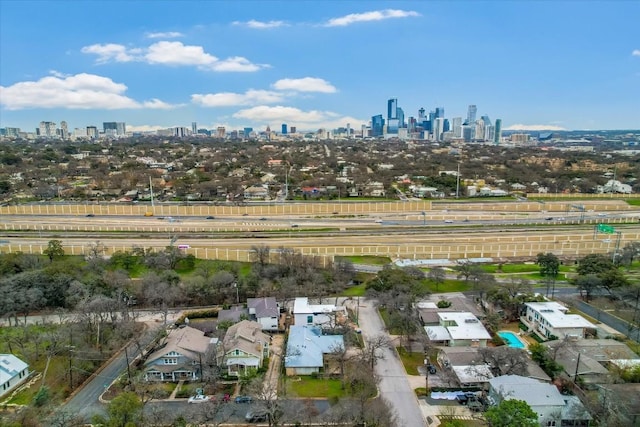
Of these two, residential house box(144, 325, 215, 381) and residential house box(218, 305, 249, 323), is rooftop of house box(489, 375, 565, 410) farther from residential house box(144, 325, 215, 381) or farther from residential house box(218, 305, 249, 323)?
residential house box(218, 305, 249, 323)

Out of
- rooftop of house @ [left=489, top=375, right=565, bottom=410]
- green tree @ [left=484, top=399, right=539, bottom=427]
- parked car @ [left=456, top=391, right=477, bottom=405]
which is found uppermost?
green tree @ [left=484, top=399, right=539, bottom=427]

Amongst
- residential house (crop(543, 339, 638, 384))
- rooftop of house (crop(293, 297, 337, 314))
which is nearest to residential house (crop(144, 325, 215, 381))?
rooftop of house (crop(293, 297, 337, 314))

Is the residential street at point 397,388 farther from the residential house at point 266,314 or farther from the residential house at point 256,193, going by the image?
the residential house at point 256,193

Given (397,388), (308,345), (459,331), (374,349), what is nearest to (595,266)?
(459,331)

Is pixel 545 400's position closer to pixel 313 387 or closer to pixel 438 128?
pixel 313 387

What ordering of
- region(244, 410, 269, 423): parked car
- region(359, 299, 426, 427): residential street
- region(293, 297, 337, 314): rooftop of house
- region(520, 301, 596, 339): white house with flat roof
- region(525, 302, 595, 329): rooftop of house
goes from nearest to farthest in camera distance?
A: 1. region(244, 410, 269, 423): parked car
2. region(359, 299, 426, 427): residential street
3. region(520, 301, 596, 339): white house with flat roof
4. region(525, 302, 595, 329): rooftop of house
5. region(293, 297, 337, 314): rooftop of house

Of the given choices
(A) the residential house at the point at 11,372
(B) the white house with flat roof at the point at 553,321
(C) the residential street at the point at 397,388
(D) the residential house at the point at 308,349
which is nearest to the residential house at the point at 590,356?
(B) the white house with flat roof at the point at 553,321
